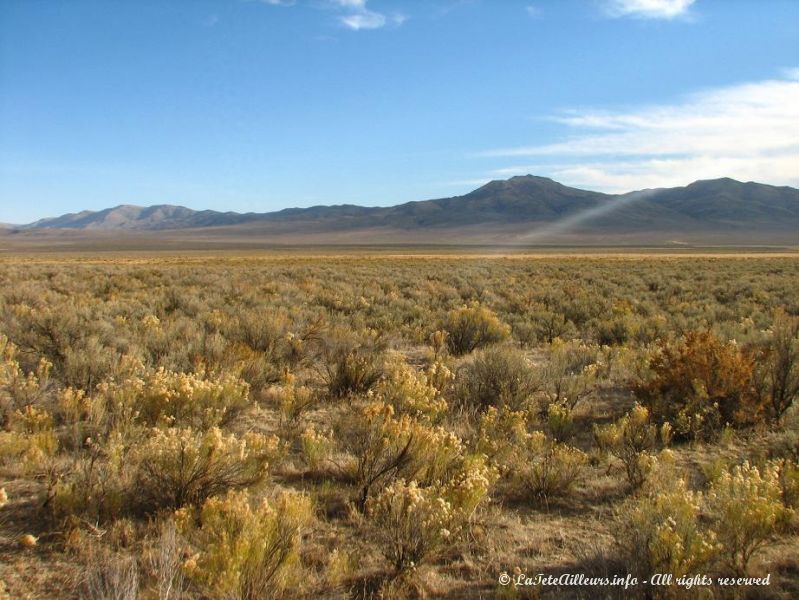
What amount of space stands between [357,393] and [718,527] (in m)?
4.33

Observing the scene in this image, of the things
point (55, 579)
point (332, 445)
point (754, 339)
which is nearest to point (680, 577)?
point (332, 445)

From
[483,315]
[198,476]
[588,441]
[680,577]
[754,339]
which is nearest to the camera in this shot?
[680,577]

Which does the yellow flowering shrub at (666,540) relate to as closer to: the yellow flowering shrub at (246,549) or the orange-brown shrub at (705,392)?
the yellow flowering shrub at (246,549)

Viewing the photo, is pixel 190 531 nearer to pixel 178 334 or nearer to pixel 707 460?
pixel 707 460

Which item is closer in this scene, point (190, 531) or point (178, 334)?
point (190, 531)

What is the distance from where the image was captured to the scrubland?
3152mm

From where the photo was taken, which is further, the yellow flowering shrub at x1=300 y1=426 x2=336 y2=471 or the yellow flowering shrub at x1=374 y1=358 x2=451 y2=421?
the yellow flowering shrub at x1=374 y1=358 x2=451 y2=421

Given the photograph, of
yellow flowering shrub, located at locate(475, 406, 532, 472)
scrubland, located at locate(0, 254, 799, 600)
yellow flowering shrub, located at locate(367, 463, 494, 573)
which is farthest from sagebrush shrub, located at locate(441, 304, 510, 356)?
yellow flowering shrub, located at locate(367, 463, 494, 573)

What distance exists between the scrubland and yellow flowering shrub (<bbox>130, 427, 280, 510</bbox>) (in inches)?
0.6

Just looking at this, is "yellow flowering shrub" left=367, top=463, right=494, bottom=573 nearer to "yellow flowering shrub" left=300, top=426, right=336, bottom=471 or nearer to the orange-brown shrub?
"yellow flowering shrub" left=300, top=426, right=336, bottom=471

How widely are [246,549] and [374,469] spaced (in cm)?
159

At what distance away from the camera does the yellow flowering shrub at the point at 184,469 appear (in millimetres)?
3803

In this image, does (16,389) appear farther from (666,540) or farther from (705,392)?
(705,392)

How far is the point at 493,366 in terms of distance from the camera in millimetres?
6688
